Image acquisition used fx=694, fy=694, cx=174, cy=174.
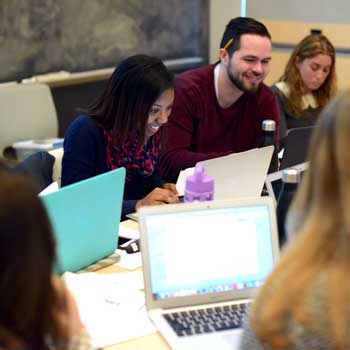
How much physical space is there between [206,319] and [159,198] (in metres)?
0.81

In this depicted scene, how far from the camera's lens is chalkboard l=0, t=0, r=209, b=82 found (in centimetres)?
410

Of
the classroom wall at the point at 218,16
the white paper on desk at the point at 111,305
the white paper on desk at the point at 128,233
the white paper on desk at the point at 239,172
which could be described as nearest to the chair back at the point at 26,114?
the classroom wall at the point at 218,16

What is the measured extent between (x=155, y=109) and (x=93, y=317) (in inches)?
37.2

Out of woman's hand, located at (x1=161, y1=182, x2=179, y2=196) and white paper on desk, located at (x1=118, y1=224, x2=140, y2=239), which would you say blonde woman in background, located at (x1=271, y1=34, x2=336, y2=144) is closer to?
woman's hand, located at (x1=161, y1=182, x2=179, y2=196)

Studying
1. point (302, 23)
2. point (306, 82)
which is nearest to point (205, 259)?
point (306, 82)

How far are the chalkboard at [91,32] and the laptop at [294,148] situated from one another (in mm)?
2234

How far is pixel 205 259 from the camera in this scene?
1.62m

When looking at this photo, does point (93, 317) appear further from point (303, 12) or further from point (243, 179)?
point (303, 12)

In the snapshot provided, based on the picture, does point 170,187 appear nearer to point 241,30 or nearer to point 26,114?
point 241,30

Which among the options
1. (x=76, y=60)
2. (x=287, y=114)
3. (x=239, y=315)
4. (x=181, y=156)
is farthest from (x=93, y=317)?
(x=76, y=60)

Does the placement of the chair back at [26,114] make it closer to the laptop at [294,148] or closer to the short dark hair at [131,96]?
the short dark hair at [131,96]

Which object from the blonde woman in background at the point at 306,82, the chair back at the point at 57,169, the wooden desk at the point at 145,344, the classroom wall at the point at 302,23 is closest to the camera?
the wooden desk at the point at 145,344

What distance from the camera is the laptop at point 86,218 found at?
69.5 inches

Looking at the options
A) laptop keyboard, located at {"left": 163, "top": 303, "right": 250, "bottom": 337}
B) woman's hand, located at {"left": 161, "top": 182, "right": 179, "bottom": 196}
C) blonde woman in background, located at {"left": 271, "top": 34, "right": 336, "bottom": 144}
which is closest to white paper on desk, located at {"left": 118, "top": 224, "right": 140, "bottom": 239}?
woman's hand, located at {"left": 161, "top": 182, "right": 179, "bottom": 196}
